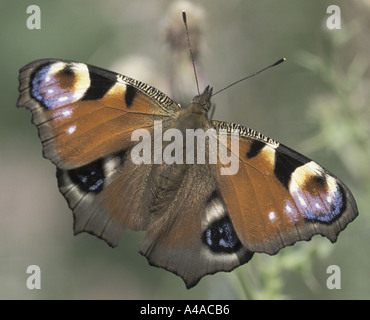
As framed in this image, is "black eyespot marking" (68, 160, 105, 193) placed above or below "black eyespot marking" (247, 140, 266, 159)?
below

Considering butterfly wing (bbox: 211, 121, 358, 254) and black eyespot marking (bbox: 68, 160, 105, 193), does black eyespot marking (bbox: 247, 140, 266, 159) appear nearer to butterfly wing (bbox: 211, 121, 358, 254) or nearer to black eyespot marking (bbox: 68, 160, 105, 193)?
butterfly wing (bbox: 211, 121, 358, 254)

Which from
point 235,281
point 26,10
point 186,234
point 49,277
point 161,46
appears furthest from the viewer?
point 26,10

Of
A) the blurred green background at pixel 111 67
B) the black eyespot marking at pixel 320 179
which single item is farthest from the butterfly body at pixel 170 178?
the blurred green background at pixel 111 67

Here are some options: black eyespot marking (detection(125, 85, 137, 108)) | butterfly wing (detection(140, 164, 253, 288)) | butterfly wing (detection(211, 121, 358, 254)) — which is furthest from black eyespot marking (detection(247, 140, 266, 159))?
black eyespot marking (detection(125, 85, 137, 108))

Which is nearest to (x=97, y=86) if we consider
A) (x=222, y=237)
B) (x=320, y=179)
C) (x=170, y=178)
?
(x=170, y=178)
